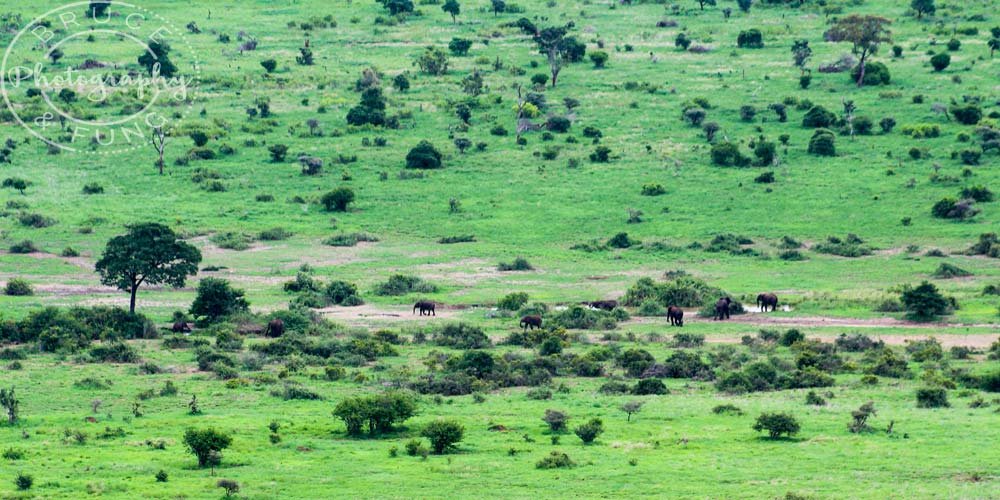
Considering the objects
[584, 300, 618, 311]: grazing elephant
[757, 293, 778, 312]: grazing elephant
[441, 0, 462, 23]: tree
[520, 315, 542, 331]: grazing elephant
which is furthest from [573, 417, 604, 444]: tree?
[441, 0, 462, 23]: tree

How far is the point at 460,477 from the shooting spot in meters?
44.4

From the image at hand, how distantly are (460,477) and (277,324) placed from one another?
24.6 meters

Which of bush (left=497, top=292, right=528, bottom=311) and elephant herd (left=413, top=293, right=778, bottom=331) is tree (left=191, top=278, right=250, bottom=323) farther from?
bush (left=497, top=292, right=528, bottom=311)

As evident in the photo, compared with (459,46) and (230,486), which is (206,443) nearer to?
(230,486)

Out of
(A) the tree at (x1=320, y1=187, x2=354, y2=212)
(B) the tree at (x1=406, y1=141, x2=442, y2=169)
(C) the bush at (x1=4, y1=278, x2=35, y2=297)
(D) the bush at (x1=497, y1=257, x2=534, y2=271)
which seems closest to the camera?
(C) the bush at (x1=4, y1=278, x2=35, y2=297)

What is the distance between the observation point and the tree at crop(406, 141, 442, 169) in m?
103

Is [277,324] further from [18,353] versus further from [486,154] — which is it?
[486,154]

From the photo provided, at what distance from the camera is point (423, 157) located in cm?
10281

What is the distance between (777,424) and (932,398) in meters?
7.29

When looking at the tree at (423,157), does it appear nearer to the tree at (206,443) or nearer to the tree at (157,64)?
the tree at (157,64)

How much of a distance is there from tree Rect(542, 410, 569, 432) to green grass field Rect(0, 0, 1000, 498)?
909mm

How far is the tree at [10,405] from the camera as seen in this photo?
50562mm

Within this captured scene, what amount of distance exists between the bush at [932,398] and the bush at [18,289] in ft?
139

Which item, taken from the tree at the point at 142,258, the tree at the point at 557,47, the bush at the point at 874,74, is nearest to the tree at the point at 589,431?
the tree at the point at 142,258
